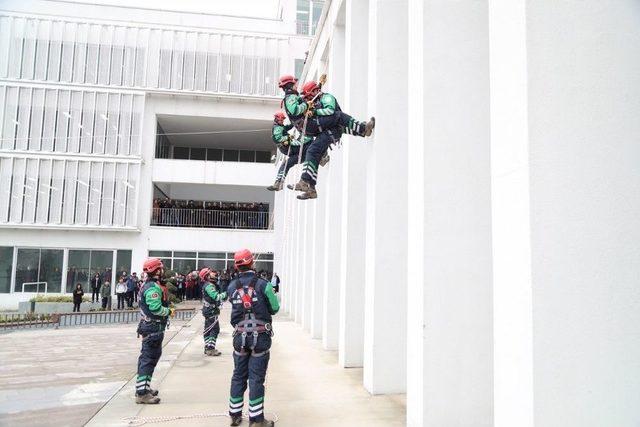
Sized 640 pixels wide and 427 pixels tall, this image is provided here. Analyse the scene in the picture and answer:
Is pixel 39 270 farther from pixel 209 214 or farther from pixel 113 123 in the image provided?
pixel 209 214

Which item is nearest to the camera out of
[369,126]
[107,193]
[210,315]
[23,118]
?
[369,126]

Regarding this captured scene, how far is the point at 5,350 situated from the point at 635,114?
46.9ft

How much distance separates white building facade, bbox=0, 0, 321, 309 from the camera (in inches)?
1133

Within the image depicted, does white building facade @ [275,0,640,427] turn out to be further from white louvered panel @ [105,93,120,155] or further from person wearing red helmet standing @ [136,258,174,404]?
white louvered panel @ [105,93,120,155]

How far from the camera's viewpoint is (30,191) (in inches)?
1126

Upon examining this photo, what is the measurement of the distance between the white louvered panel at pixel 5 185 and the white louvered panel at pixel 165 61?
9826mm

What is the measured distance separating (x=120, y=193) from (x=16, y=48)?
10530 mm

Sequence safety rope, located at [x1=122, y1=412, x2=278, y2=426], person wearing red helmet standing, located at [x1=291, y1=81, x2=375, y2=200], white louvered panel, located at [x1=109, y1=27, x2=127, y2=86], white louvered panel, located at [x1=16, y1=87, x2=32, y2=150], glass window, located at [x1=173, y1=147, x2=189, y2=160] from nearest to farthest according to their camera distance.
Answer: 1. safety rope, located at [x1=122, y1=412, x2=278, y2=426]
2. person wearing red helmet standing, located at [x1=291, y1=81, x2=375, y2=200]
3. white louvered panel, located at [x1=16, y1=87, x2=32, y2=150]
4. white louvered panel, located at [x1=109, y1=27, x2=127, y2=86]
5. glass window, located at [x1=173, y1=147, x2=189, y2=160]

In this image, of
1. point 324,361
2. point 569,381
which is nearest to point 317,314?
point 324,361

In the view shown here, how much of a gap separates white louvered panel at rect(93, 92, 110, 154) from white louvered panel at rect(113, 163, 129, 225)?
1.50 meters

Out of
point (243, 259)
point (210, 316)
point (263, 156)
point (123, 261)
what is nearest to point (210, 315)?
point (210, 316)

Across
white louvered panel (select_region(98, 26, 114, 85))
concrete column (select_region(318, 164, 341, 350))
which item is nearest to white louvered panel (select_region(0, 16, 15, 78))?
white louvered panel (select_region(98, 26, 114, 85))

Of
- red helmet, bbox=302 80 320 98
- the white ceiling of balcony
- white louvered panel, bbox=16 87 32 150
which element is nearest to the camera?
red helmet, bbox=302 80 320 98

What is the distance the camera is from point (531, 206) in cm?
345
